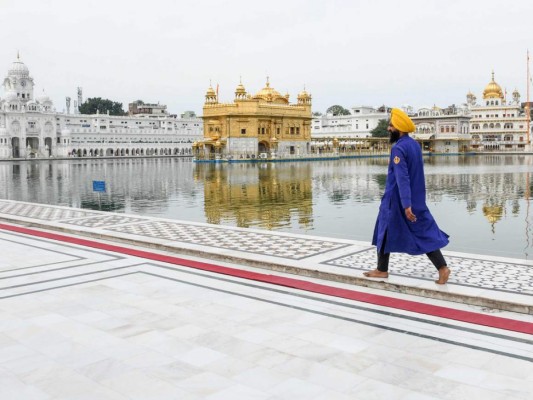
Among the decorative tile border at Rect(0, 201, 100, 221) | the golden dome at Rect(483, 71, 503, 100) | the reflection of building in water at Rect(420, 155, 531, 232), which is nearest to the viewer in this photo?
the decorative tile border at Rect(0, 201, 100, 221)

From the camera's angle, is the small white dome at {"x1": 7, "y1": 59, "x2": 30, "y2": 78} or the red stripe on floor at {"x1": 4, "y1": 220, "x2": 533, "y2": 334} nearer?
the red stripe on floor at {"x1": 4, "y1": 220, "x2": 533, "y2": 334}

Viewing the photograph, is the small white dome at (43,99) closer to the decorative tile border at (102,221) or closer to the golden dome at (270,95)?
the golden dome at (270,95)

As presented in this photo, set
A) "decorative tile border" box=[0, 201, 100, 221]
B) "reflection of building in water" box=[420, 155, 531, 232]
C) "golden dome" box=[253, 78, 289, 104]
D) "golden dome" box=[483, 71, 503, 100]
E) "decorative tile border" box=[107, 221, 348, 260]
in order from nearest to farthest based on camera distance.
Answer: "decorative tile border" box=[107, 221, 348, 260] < "decorative tile border" box=[0, 201, 100, 221] < "reflection of building in water" box=[420, 155, 531, 232] < "golden dome" box=[253, 78, 289, 104] < "golden dome" box=[483, 71, 503, 100]

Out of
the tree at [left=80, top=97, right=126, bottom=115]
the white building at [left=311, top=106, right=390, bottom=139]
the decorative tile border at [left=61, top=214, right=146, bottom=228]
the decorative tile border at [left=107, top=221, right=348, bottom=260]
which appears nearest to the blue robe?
the decorative tile border at [left=107, top=221, right=348, bottom=260]

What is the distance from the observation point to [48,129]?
93062 mm

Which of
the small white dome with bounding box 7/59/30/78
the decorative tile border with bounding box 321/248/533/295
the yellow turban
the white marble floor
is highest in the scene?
the small white dome with bounding box 7/59/30/78

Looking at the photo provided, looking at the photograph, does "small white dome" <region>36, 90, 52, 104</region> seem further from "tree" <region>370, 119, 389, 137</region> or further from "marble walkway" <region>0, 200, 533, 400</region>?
"marble walkway" <region>0, 200, 533, 400</region>

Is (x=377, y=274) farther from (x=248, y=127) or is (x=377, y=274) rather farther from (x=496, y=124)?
(x=496, y=124)

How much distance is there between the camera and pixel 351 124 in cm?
10488

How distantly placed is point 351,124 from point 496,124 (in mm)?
24960

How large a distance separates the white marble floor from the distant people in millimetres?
565

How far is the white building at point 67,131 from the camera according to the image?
89.9 metres

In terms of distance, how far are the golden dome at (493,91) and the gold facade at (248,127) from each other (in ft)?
139

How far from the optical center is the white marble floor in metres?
3.83
